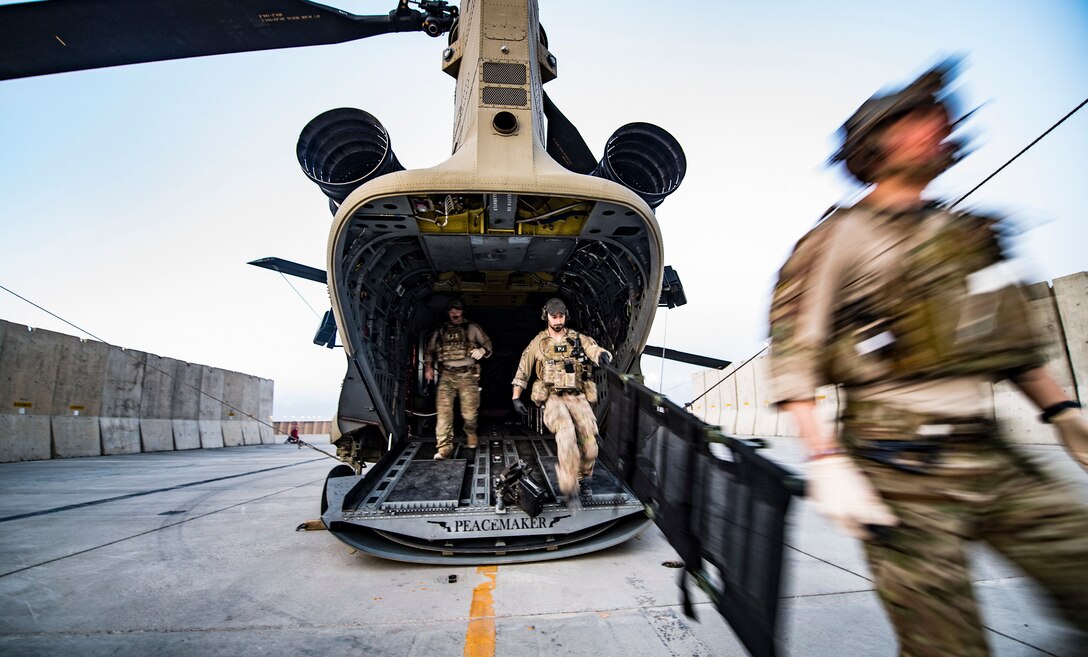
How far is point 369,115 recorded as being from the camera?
14.7 ft

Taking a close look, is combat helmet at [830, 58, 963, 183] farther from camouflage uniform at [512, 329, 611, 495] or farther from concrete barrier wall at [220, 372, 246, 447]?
concrete barrier wall at [220, 372, 246, 447]

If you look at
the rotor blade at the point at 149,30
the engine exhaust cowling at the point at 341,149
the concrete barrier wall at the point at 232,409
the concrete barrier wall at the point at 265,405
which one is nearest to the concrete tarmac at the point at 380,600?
the engine exhaust cowling at the point at 341,149

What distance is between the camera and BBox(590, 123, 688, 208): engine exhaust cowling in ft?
15.7

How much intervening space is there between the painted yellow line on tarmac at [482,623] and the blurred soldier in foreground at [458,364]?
314cm

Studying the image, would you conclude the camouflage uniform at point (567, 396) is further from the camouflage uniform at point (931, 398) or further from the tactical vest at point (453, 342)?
the camouflage uniform at point (931, 398)

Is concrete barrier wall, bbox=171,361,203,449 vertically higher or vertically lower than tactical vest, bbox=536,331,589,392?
lower

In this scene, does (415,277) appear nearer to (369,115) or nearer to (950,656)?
(369,115)

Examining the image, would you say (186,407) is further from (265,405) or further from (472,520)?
(472,520)

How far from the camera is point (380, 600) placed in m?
2.90

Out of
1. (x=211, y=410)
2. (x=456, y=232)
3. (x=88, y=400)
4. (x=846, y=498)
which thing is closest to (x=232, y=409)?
(x=211, y=410)

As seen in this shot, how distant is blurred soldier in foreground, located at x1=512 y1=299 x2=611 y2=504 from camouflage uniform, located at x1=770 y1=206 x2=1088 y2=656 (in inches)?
105

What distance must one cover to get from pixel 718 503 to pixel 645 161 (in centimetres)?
402

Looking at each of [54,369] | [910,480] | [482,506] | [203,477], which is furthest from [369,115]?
[54,369]

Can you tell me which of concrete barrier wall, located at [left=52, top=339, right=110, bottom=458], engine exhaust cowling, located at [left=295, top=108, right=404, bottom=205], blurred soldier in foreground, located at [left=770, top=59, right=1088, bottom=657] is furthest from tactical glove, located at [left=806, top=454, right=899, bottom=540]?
concrete barrier wall, located at [left=52, top=339, right=110, bottom=458]
